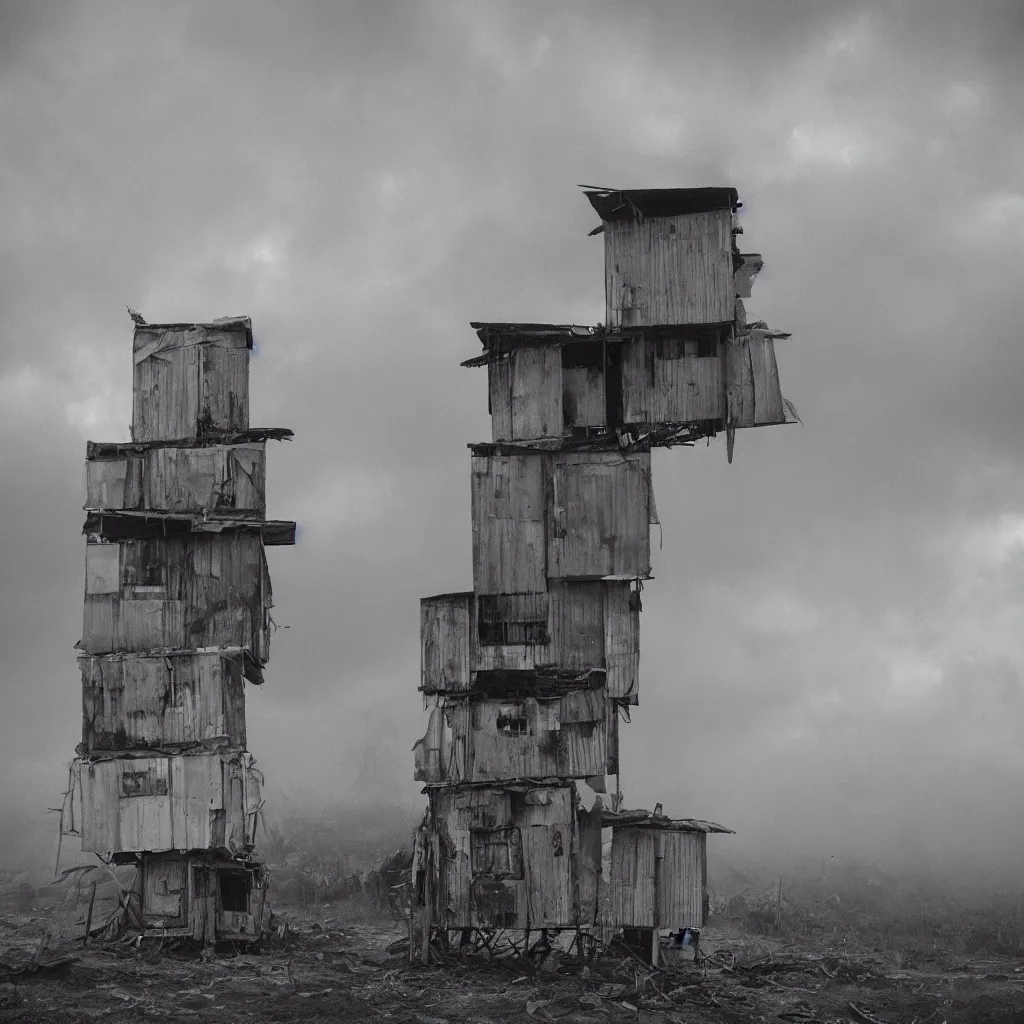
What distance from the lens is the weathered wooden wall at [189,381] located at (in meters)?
40.5

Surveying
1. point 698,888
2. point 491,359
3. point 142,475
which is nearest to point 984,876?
point 698,888

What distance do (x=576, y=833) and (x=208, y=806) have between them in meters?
11.5

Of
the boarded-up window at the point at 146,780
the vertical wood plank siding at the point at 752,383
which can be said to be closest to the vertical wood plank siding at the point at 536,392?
the vertical wood plank siding at the point at 752,383

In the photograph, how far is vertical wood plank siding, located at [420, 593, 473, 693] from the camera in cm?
3700

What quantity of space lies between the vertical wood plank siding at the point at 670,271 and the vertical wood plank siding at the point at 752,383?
4.10 ft

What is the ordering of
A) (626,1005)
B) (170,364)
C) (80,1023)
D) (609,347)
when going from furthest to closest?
(170,364), (609,347), (626,1005), (80,1023)

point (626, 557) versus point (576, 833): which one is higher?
point (626, 557)

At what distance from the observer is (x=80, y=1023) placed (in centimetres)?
2609

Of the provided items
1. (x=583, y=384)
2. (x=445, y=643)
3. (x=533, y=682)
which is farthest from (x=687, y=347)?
(x=445, y=643)

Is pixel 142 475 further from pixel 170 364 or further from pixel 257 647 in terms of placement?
pixel 257 647

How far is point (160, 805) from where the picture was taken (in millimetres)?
38219

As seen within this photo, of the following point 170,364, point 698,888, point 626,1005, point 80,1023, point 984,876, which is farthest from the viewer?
point 984,876

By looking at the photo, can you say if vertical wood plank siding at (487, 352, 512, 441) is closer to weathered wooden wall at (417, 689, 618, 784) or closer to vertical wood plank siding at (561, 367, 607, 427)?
vertical wood plank siding at (561, 367, 607, 427)

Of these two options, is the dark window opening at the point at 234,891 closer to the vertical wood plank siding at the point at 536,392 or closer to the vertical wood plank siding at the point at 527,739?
the vertical wood plank siding at the point at 527,739
